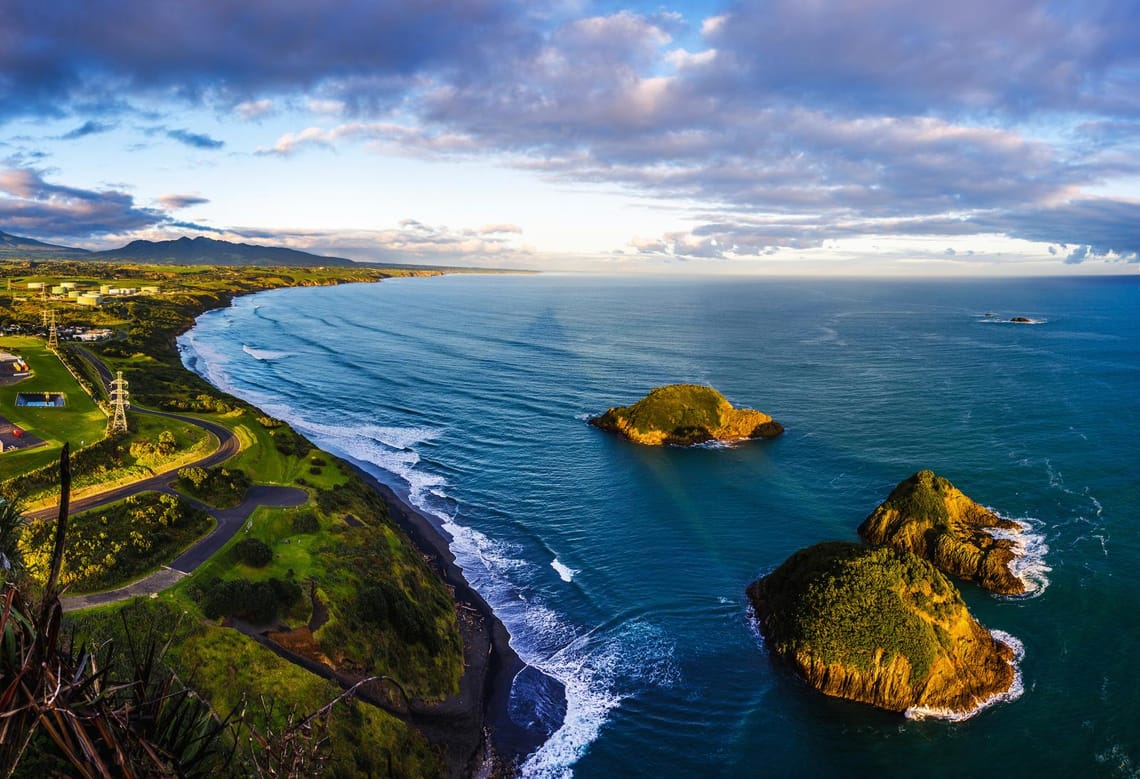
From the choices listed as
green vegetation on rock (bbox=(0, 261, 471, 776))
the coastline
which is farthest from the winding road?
the coastline

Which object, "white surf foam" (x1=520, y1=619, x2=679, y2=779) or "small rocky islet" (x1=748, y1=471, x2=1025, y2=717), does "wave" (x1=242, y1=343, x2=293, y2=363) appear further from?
"small rocky islet" (x1=748, y1=471, x2=1025, y2=717)

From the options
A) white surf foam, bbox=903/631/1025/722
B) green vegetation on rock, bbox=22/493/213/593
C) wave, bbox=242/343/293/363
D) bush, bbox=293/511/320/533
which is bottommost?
white surf foam, bbox=903/631/1025/722

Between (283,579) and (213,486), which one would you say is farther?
(213,486)

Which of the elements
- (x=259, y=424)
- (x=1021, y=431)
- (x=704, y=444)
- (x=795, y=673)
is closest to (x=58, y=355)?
(x=259, y=424)

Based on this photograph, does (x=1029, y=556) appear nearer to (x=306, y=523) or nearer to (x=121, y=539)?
(x=306, y=523)

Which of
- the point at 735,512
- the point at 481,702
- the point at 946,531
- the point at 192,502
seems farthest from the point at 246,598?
the point at 946,531

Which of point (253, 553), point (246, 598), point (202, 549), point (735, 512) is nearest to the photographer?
point (246, 598)

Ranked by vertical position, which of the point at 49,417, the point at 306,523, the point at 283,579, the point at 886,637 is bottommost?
the point at 886,637
